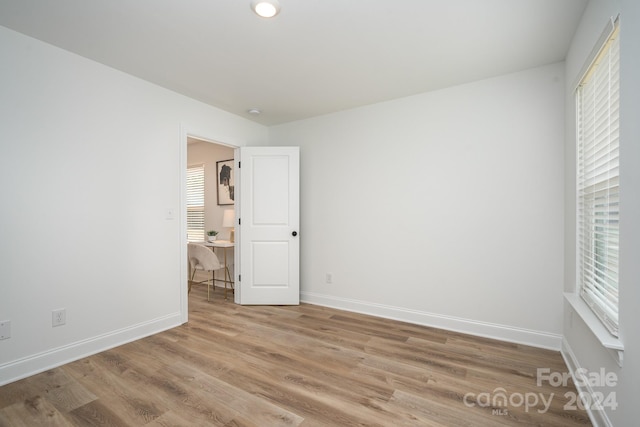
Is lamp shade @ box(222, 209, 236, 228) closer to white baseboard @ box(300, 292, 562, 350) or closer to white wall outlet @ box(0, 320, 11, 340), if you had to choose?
white baseboard @ box(300, 292, 562, 350)

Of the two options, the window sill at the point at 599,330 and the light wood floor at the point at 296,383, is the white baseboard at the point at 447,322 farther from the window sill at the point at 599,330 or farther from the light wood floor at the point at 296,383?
the window sill at the point at 599,330

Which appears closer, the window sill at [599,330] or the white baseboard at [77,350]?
the window sill at [599,330]

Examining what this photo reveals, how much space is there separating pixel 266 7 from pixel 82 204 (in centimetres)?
216

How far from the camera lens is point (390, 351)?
2.63 metres

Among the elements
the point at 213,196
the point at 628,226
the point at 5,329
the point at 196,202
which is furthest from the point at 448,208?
the point at 196,202

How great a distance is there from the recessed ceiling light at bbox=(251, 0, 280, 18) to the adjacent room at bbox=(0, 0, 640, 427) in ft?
0.04

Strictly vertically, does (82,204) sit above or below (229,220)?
above

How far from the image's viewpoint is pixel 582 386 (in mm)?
1950

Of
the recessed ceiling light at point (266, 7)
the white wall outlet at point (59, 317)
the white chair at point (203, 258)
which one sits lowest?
the white wall outlet at point (59, 317)

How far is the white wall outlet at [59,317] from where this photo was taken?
2361mm

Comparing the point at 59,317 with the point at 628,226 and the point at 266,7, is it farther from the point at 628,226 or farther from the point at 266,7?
the point at 628,226

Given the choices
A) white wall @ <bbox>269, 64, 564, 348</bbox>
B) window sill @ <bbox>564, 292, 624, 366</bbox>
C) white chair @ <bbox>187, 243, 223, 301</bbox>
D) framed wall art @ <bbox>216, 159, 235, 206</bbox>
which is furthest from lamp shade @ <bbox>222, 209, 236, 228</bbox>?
window sill @ <bbox>564, 292, 624, 366</bbox>

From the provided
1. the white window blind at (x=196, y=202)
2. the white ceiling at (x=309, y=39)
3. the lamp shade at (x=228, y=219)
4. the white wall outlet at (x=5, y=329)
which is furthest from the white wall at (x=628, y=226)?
the white window blind at (x=196, y=202)

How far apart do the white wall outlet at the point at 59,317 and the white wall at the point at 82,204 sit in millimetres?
35
